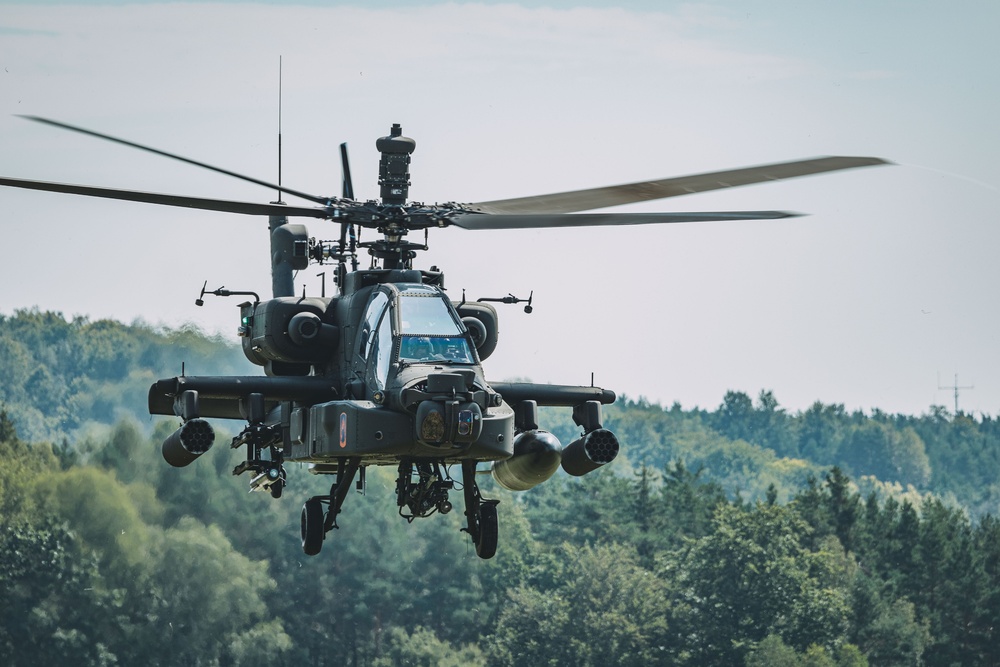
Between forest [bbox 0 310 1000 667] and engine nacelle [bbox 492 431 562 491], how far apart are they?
3770cm

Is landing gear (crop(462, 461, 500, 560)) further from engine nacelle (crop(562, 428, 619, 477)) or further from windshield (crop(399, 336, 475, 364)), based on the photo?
windshield (crop(399, 336, 475, 364))

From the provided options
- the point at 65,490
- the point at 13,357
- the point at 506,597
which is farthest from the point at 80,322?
the point at 506,597

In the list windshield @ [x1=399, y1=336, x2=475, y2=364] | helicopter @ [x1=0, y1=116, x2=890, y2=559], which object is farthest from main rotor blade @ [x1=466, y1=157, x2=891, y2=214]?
windshield @ [x1=399, y1=336, x2=475, y2=364]

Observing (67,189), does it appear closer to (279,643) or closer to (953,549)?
(279,643)

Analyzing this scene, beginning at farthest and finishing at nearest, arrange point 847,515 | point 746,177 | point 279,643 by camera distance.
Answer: point 847,515 → point 279,643 → point 746,177

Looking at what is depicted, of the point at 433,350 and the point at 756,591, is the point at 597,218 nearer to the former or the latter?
the point at 433,350

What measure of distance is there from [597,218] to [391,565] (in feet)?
212

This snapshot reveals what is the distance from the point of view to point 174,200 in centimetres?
2341

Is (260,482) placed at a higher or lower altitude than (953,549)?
higher

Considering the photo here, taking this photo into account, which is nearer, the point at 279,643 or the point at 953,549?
the point at 279,643

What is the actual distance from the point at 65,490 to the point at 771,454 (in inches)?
4561

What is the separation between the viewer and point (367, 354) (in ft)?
78.6

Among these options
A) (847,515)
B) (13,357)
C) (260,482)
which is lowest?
(847,515)

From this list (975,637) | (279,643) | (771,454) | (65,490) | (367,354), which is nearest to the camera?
(367,354)
